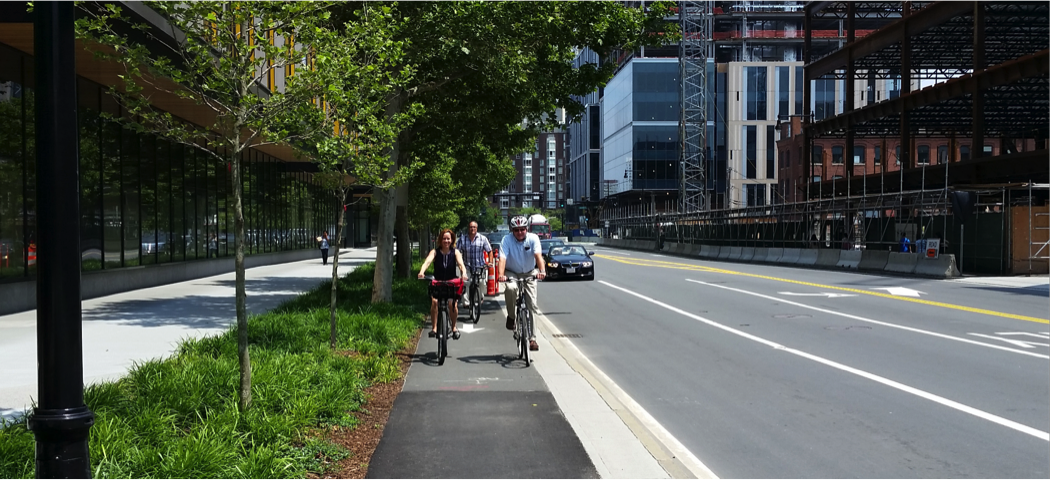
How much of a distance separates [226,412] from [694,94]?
269 feet

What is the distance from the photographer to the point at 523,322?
10.9 meters

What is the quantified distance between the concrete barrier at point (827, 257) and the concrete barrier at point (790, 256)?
2418mm

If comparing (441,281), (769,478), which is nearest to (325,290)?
(441,281)

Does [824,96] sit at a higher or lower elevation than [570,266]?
higher

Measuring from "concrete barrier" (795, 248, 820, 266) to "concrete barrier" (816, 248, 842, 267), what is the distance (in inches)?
11.4

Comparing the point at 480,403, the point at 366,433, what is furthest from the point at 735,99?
the point at 366,433

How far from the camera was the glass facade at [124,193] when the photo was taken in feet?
52.2

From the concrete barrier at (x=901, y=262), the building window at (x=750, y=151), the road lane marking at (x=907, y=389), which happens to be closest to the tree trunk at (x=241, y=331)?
the road lane marking at (x=907, y=389)

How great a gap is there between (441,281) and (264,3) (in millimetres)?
5105

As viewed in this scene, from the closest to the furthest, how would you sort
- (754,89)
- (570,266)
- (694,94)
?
1. (570,266)
2. (694,94)
3. (754,89)

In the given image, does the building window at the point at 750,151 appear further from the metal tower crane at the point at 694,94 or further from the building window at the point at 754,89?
the metal tower crane at the point at 694,94

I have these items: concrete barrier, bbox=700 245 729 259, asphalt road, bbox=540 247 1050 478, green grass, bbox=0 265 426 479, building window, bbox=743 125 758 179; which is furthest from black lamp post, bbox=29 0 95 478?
building window, bbox=743 125 758 179

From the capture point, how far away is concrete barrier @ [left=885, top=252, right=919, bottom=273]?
1226 inches

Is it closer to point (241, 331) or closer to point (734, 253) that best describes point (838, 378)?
point (241, 331)
